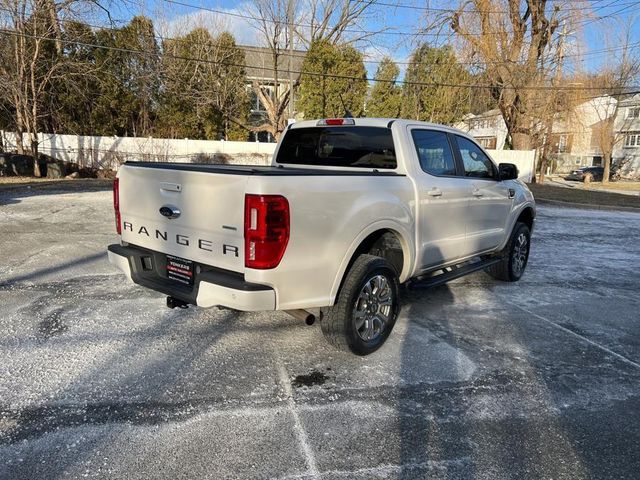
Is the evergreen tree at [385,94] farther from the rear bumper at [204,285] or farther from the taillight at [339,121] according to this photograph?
the rear bumper at [204,285]

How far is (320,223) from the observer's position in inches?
129

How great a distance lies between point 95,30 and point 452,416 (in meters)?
22.8

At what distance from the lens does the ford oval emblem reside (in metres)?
3.49

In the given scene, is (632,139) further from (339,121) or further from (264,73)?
(339,121)

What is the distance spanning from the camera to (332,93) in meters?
25.8

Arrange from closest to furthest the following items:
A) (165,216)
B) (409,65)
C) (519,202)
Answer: (165,216) < (519,202) < (409,65)

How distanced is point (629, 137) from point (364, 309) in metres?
50.8

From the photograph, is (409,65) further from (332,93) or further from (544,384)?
(544,384)

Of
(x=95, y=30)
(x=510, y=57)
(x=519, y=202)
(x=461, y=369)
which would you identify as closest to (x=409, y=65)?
(x=510, y=57)

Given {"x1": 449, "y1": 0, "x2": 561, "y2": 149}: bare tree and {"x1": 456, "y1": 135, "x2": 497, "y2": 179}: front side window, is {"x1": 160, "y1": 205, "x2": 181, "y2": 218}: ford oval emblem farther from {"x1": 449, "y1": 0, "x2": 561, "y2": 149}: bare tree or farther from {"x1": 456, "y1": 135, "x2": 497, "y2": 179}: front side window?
{"x1": 449, "y1": 0, "x2": 561, "y2": 149}: bare tree

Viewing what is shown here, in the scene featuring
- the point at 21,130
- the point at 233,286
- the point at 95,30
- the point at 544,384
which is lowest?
the point at 544,384

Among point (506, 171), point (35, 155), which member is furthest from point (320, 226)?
point (35, 155)

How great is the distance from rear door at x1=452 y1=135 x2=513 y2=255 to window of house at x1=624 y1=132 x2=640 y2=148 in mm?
46810

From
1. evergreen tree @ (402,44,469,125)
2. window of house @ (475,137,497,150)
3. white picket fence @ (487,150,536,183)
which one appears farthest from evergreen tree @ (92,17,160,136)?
window of house @ (475,137,497,150)
